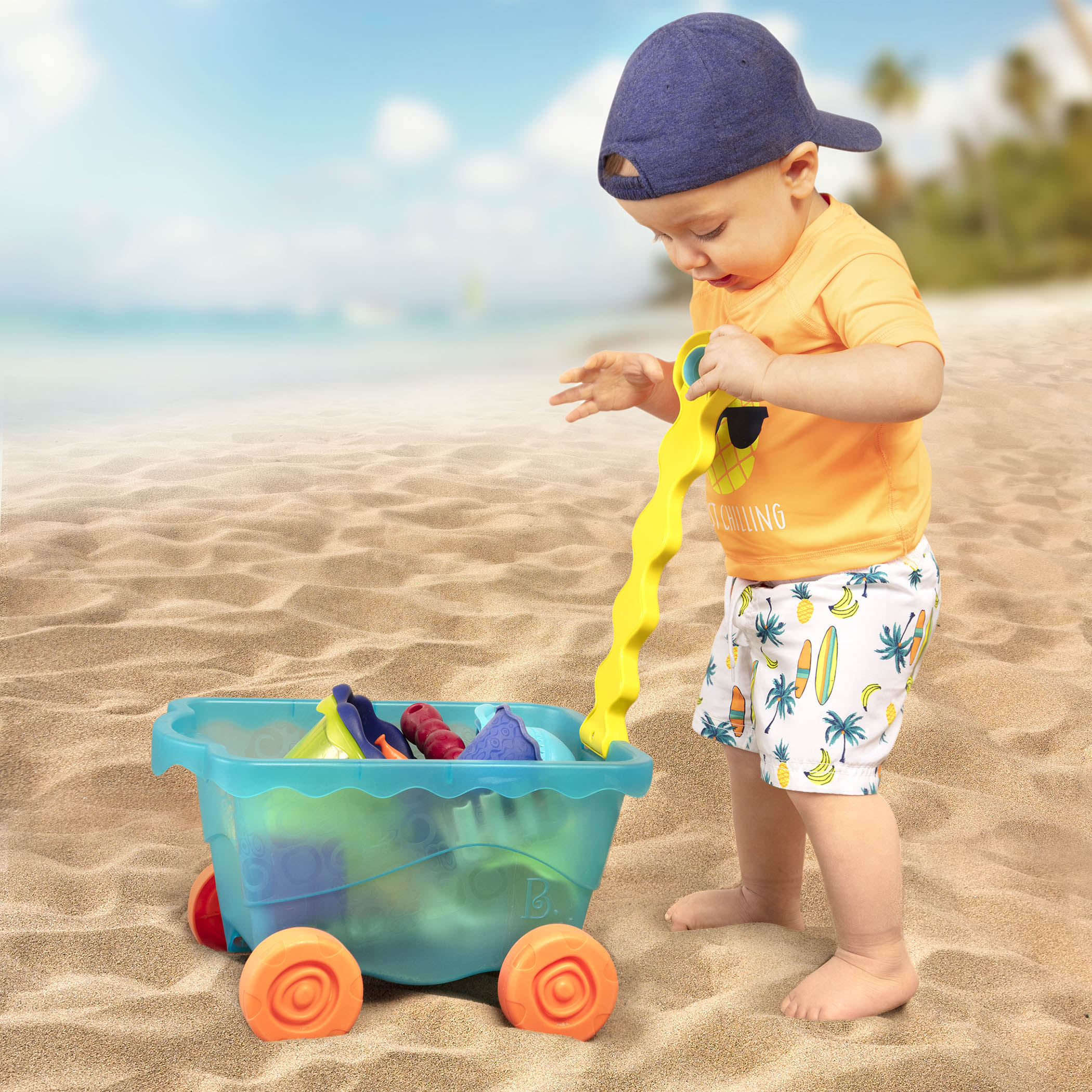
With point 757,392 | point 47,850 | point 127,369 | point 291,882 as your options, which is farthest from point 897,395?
point 127,369

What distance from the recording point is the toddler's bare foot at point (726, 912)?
121cm

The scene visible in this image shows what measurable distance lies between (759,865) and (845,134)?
0.77 meters

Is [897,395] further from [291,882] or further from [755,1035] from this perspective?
[291,882]

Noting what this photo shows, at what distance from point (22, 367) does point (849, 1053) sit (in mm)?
9745

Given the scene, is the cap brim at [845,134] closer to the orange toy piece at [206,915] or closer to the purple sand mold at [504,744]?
the purple sand mold at [504,744]

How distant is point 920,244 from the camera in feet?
41.4

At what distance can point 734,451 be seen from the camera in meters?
1.16

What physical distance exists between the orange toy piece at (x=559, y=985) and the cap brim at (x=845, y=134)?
2.53 ft

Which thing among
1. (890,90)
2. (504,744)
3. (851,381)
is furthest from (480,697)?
(890,90)

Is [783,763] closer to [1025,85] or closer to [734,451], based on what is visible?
[734,451]

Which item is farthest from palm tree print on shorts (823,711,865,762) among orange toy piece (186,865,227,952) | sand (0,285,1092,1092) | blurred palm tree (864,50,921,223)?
blurred palm tree (864,50,921,223)

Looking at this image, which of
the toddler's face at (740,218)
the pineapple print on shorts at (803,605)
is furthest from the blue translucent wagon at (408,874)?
the toddler's face at (740,218)

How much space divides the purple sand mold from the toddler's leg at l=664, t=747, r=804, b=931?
0.29 metres

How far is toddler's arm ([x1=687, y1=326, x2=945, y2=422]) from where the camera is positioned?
944mm
